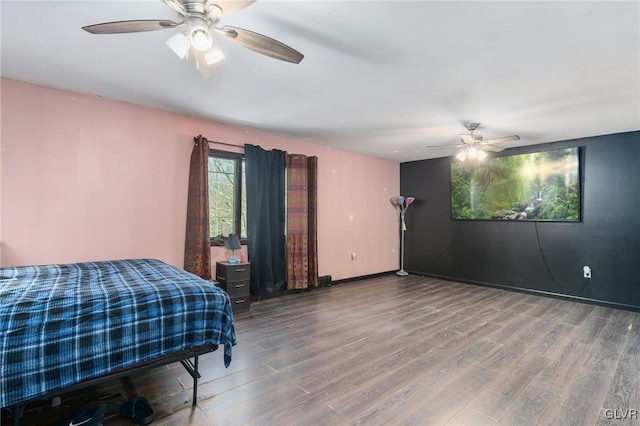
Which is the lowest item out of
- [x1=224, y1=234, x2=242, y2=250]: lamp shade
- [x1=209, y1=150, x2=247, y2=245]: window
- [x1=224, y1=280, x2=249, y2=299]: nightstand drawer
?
[x1=224, y1=280, x2=249, y2=299]: nightstand drawer

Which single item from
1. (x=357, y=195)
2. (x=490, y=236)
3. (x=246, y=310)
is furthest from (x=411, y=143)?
(x=246, y=310)

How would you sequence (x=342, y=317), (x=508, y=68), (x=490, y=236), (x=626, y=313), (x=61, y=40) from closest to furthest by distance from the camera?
1. (x=61, y=40)
2. (x=508, y=68)
3. (x=342, y=317)
4. (x=626, y=313)
5. (x=490, y=236)

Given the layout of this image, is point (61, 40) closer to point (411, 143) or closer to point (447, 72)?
point (447, 72)

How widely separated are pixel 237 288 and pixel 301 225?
144 cm

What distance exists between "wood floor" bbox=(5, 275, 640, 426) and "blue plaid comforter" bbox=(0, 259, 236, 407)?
1.45ft

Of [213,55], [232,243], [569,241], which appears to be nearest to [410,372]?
[232,243]

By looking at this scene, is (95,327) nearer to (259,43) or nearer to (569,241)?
(259,43)

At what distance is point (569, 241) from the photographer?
4684 millimetres

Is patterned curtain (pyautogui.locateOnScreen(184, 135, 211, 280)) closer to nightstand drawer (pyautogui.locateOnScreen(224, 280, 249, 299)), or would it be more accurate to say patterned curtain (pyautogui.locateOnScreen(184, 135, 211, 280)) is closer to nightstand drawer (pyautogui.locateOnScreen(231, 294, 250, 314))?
nightstand drawer (pyautogui.locateOnScreen(224, 280, 249, 299))

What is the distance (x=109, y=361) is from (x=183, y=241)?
236 centimetres

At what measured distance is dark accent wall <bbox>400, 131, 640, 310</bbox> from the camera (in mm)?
4238

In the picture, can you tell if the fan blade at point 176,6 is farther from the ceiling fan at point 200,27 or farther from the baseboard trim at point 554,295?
the baseboard trim at point 554,295

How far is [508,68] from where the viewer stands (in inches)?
99.9

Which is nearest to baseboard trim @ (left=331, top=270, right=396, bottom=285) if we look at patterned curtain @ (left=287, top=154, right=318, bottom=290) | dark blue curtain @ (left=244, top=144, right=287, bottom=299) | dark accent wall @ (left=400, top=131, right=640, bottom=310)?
patterned curtain @ (left=287, top=154, right=318, bottom=290)
